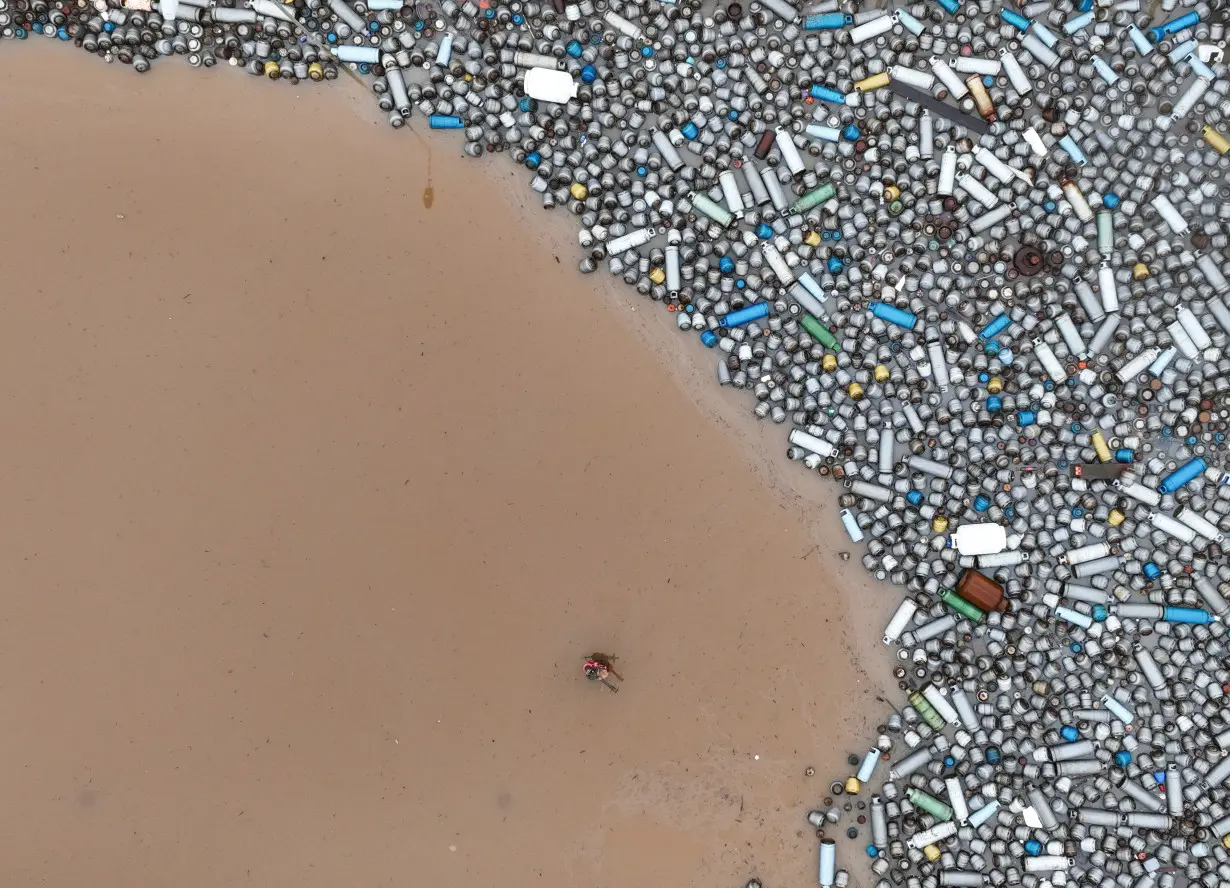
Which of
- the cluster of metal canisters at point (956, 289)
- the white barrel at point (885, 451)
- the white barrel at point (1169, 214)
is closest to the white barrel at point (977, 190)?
the cluster of metal canisters at point (956, 289)

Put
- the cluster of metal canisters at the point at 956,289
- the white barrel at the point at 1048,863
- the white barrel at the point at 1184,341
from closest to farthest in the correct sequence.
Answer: the white barrel at the point at 1048,863, the cluster of metal canisters at the point at 956,289, the white barrel at the point at 1184,341

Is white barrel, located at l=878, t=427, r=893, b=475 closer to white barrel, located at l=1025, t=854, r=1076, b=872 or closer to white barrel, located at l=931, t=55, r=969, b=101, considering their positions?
white barrel, located at l=931, t=55, r=969, b=101

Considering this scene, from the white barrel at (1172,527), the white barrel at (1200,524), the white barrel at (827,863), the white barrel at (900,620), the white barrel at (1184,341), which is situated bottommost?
the white barrel at (827,863)

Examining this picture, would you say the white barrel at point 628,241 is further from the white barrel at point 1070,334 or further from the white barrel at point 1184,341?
the white barrel at point 1184,341

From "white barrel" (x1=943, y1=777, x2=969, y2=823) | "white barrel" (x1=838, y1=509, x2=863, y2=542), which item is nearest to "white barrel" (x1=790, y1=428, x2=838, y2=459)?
"white barrel" (x1=838, y1=509, x2=863, y2=542)

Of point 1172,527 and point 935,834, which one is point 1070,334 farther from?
point 935,834

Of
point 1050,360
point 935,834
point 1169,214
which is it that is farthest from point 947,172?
point 935,834

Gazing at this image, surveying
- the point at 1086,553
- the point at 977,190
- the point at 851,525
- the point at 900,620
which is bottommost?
the point at 900,620
